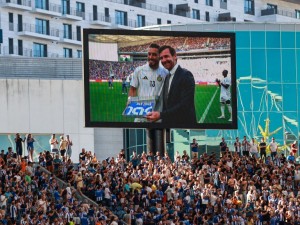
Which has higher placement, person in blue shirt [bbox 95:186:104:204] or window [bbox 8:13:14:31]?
window [bbox 8:13:14:31]

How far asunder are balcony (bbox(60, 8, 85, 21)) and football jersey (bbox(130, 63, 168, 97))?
56395 millimetres

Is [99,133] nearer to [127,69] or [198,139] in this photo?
[198,139]

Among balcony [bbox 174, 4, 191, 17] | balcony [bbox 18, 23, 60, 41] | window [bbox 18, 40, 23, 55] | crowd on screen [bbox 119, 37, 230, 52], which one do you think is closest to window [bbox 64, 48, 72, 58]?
balcony [bbox 18, 23, 60, 41]

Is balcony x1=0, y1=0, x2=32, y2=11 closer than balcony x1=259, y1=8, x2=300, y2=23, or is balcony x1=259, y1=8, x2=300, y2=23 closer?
balcony x1=0, y1=0, x2=32, y2=11

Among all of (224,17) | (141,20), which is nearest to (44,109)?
(141,20)

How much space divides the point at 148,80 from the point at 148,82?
0.36ft

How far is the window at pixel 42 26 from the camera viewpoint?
134 meters

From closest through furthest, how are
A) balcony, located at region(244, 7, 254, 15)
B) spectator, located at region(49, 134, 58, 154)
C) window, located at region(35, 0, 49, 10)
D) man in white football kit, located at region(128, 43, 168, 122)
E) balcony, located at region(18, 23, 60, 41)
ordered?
1. man in white football kit, located at region(128, 43, 168, 122)
2. spectator, located at region(49, 134, 58, 154)
3. balcony, located at region(18, 23, 60, 41)
4. window, located at region(35, 0, 49, 10)
5. balcony, located at region(244, 7, 254, 15)

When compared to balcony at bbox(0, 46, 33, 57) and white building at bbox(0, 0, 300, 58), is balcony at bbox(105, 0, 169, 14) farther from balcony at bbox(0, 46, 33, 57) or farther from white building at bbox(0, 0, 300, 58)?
balcony at bbox(0, 46, 33, 57)

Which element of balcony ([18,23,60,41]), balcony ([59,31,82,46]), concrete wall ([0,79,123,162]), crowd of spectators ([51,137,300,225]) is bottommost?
crowd of spectators ([51,137,300,225])

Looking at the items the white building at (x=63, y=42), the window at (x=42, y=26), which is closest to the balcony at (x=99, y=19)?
the white building at (x=63, y=42)

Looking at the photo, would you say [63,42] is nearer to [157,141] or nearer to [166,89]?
[157,141]

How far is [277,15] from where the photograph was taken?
6068 inches

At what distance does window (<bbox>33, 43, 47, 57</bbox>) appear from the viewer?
133 meters
